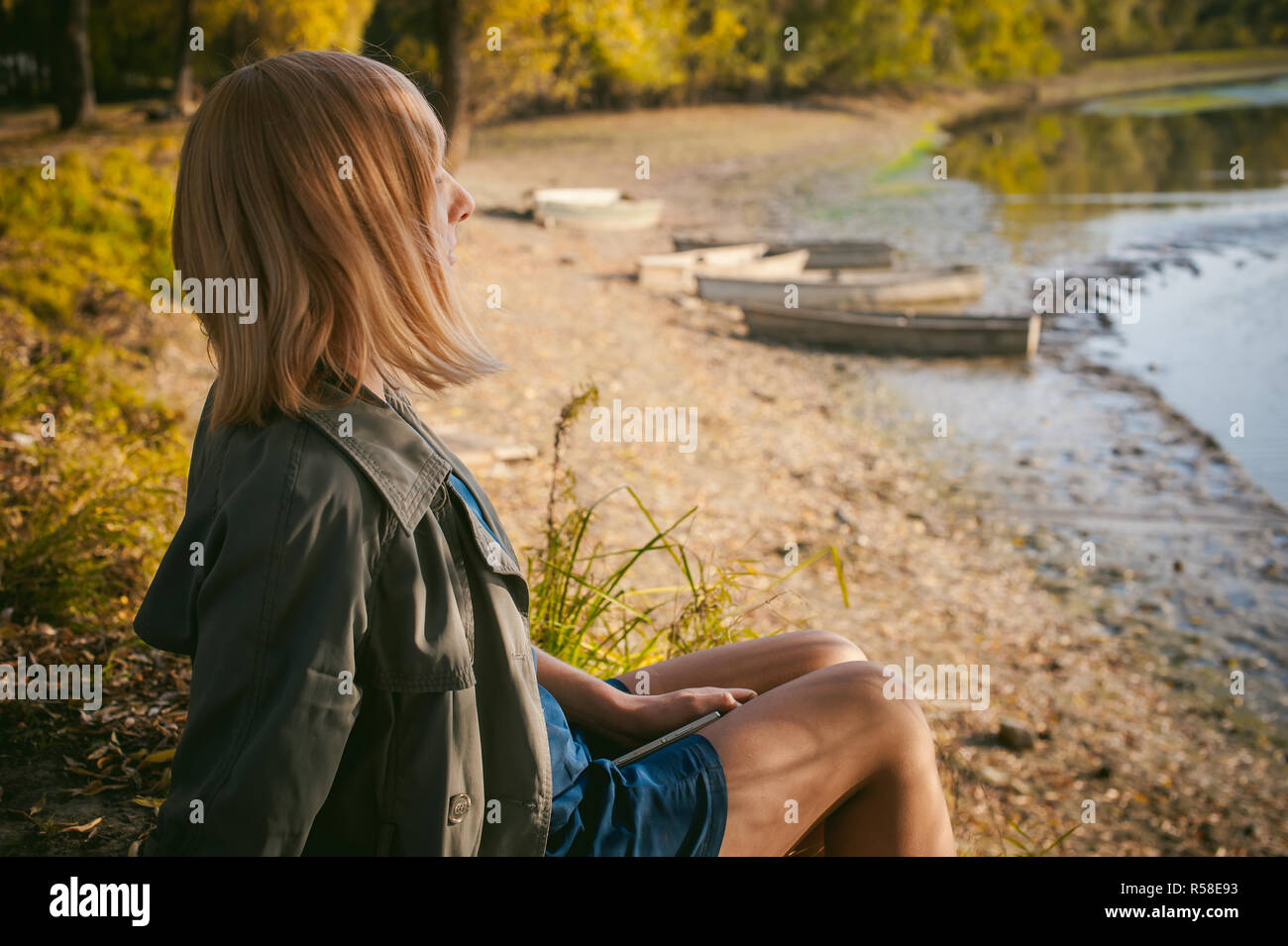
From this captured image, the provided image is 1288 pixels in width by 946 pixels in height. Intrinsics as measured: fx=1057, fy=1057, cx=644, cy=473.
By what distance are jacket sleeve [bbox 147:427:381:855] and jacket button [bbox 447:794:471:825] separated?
0.20 meters

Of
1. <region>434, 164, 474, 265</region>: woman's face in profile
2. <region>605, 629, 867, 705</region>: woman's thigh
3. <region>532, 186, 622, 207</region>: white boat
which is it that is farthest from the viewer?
<region>532, 186, 622, 207</region>: white boat

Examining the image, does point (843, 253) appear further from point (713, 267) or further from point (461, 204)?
point (461, 204)

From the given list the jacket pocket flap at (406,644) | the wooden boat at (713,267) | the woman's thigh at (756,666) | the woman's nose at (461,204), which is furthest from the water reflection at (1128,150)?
the jacket pocket flap at (406,644)

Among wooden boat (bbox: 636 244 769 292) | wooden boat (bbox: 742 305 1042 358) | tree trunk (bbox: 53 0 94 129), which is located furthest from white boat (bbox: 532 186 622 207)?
tree trunk (bbox: 53 0 94 129)

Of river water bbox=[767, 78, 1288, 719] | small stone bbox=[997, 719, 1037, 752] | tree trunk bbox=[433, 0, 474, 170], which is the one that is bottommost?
small stone bbox=[997, 719, 1037, 752]

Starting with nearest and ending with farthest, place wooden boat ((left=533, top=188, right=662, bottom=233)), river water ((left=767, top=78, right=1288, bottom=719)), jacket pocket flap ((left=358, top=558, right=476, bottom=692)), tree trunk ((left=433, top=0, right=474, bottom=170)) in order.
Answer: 1. jacket pocket flap ((left=358, top=558, right=476, bottom=692))
2. river water ((left=767, top=78, right=1288, bottom=719))
3. tree trunk ((left=433, top=0, right=474, bottom=170))
4. wooden boat ((left=533, top=188, right=662, bottom=233))

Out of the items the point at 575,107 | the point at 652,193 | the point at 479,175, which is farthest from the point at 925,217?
the point at 575,107

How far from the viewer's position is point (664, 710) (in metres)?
2.20

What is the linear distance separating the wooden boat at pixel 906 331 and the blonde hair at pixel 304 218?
12.0 m

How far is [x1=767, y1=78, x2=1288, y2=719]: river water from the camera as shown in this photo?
7570mm

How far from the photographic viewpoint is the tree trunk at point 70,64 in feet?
54.3

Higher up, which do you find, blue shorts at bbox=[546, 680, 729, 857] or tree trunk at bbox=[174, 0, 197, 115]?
tree trunk at bbox=[174, 0, 197, 115]

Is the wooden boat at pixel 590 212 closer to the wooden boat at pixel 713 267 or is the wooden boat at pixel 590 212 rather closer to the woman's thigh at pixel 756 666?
the wooden boat at pixel 713 267

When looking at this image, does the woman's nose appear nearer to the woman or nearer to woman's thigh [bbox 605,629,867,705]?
the woman
